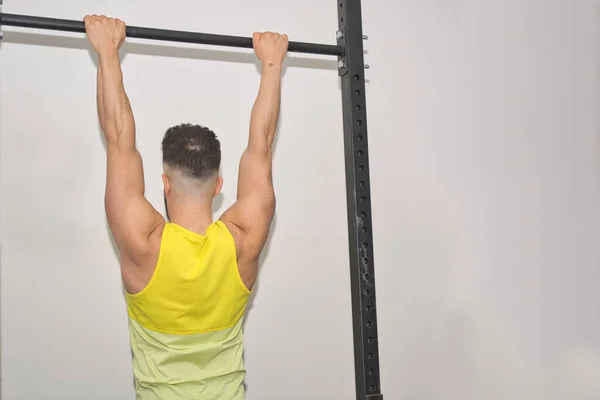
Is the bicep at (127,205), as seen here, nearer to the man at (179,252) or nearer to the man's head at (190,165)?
the man at (179,252)

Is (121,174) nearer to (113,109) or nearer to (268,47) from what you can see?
(113,109)

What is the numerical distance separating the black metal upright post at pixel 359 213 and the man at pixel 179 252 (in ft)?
1.04

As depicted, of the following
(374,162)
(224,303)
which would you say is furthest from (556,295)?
(224,303)

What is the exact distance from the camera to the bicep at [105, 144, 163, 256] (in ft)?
6.35

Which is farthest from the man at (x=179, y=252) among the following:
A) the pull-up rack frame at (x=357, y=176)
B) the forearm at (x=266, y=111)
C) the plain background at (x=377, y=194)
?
the plain background at (x=377, y=194)

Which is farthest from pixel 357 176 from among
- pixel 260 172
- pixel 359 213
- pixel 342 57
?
pixel 342 57

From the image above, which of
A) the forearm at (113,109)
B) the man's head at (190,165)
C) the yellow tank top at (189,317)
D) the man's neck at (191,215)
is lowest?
the yellow tank top at (189,317)

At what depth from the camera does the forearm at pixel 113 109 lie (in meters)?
1.99

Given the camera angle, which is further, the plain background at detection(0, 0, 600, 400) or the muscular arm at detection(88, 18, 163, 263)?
the plain background at detection(0, 0, 600, 400)

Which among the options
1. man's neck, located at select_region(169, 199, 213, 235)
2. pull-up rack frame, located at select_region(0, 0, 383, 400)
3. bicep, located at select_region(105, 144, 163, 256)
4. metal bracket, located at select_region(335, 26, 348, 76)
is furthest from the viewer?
metal bracket, located at select_region(335, 26, 348, 76)

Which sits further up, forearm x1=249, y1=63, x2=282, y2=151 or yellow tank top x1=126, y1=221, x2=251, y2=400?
forearm x1=249, y1=63, x2=282, y2=151

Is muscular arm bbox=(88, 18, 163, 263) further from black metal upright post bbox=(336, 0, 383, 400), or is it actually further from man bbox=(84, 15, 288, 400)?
black metal upright post bbox=(336, 0, 383, 400)

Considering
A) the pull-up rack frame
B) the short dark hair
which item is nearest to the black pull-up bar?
the pull-up rack frame

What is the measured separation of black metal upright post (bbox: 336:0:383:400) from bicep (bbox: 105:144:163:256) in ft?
2.26
